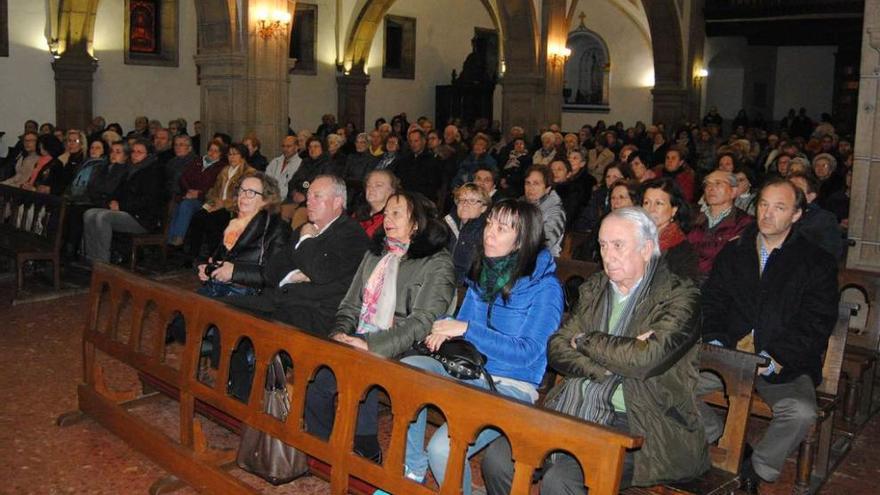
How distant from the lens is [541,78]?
1766 centimetres

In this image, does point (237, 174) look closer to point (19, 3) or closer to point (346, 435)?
point (346, 435)

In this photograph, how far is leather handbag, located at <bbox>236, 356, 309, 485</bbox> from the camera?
359cm

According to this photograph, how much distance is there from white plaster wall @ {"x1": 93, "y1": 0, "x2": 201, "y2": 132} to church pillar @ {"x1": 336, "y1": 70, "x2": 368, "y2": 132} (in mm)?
3485

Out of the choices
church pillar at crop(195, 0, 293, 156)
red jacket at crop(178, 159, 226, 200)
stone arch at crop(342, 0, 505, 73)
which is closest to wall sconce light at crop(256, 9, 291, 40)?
church pillar at crop(195, 0, 293, 156)

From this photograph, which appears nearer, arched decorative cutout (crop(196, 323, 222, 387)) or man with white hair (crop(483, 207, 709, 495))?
man with white hair (crop(483, 207, 709, 495))

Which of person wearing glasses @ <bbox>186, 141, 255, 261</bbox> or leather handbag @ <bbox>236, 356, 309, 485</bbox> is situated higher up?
person wearing glasses @ <bbox>186, 141, 255, 261</bbox>

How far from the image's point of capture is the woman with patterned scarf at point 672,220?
4.63 meters

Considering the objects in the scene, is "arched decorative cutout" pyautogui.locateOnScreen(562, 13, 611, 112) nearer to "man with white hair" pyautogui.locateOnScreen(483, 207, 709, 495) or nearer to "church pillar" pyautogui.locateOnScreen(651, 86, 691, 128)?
"church pillar" pyautogui.locateOnScreen(651, 86, 691, 128)

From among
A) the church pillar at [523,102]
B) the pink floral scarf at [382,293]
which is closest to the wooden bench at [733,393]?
the pink floral scarf at [382,293]

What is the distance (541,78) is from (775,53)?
1036 centimetres

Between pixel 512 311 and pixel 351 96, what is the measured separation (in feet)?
57.4

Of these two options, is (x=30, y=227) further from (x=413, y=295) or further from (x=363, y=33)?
(x=363, y=33)

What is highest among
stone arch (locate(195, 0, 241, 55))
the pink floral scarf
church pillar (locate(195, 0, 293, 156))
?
stone arch (locate(195, 0, 241, 55))

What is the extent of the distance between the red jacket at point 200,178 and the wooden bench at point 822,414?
21.6 feet
